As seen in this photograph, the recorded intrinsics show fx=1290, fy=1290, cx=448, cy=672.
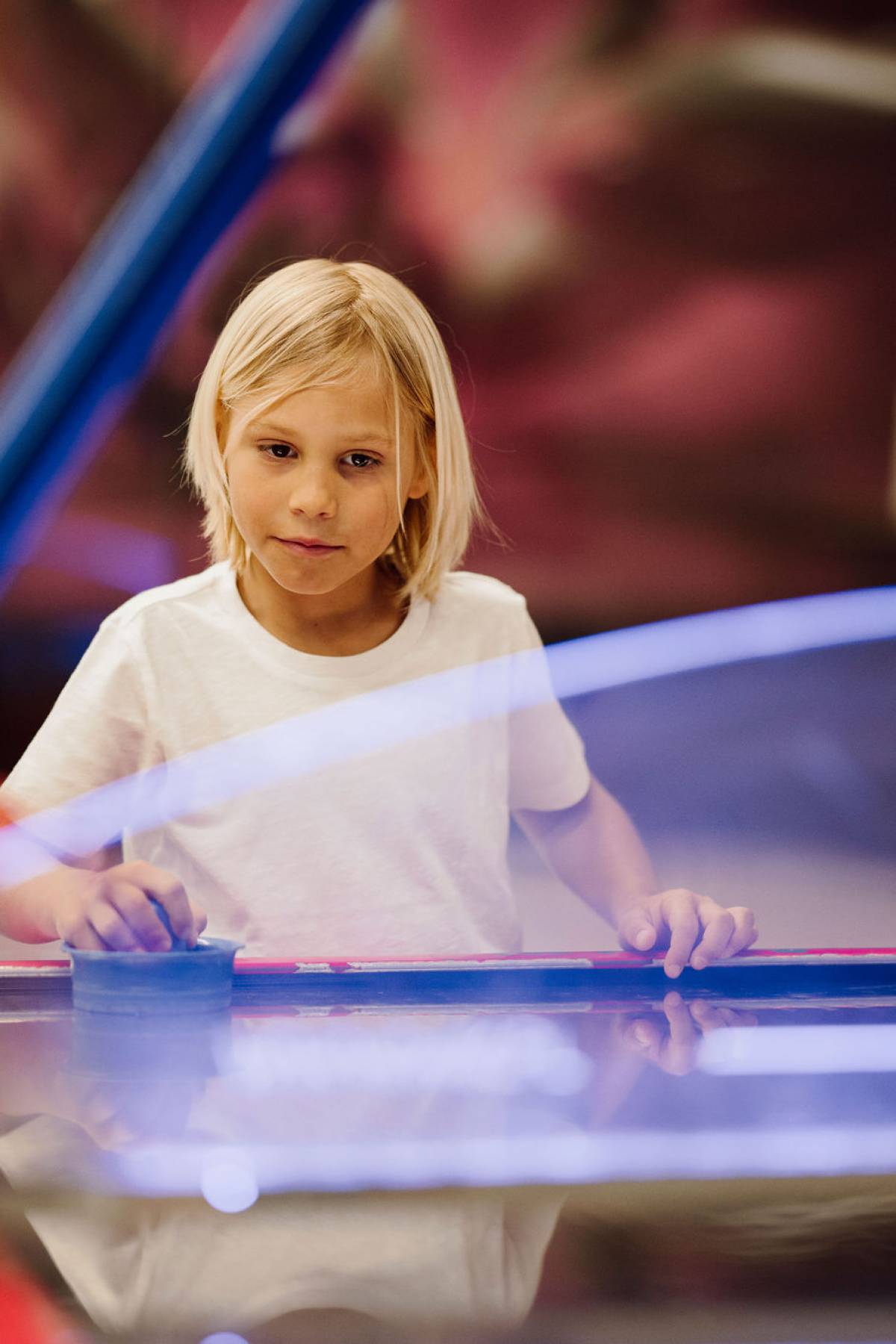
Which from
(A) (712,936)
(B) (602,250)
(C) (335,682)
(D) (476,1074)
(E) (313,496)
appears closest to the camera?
(D) (476,1074)

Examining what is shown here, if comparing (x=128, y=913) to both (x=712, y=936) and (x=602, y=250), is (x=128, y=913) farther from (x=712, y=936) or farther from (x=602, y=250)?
(x=602, y=250)

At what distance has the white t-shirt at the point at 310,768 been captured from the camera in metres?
0.67

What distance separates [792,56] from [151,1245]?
1.08 m

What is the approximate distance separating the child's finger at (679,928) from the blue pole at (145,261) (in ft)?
0.94

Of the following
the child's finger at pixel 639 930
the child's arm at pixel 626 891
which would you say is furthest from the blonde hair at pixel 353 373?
the child's finger at pixel 639 930

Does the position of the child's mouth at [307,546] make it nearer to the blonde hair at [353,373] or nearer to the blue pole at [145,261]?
the blonde hair at [353,373]

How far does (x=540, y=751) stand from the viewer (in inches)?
29.5

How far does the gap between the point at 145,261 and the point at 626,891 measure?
0.52 meters

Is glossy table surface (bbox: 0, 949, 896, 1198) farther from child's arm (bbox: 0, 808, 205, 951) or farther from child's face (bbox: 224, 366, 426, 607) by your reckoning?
child's face (bbox: 224, 366, 426, 607)

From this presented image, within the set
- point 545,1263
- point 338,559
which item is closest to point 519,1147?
point 545,1263

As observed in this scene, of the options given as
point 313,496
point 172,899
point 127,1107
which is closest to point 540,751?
point 313,496

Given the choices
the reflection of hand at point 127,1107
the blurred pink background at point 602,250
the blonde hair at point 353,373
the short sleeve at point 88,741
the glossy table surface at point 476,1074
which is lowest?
the reflection of hand at point 127,1107

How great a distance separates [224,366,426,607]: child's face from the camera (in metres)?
0.60

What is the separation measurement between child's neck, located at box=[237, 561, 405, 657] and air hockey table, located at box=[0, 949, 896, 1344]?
1.10 feet
